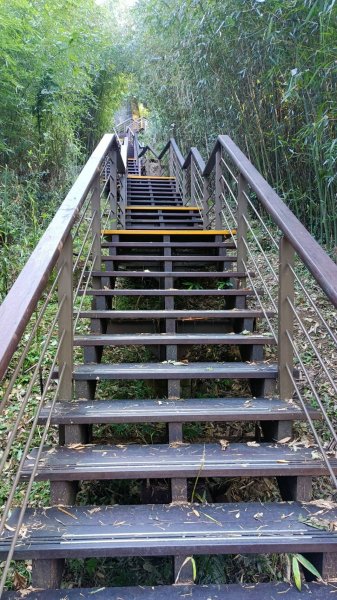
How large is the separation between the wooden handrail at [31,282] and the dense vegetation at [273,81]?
1.50 m

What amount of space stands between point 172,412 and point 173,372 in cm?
23

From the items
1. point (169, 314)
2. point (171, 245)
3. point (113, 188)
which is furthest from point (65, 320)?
point (113, 188)

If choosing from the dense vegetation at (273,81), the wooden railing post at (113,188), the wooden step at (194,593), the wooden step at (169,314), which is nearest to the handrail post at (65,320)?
the wooden step at (169,314)

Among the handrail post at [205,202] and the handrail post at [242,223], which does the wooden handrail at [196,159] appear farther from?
the handrail post at [242,223]

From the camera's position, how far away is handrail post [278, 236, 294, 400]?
170 centimetres

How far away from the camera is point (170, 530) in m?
1.25

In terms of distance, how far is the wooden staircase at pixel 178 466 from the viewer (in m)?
1.18

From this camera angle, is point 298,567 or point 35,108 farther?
point 35,108

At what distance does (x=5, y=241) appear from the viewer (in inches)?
129

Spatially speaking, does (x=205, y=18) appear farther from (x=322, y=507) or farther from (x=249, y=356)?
(x=322, y=507)

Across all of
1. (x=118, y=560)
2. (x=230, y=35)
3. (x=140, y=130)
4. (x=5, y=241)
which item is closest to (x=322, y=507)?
(x=118, y=560)

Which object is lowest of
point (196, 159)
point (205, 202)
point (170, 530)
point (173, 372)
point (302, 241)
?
point (170, 530)

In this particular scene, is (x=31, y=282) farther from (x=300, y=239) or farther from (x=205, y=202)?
(x=205, y=202)

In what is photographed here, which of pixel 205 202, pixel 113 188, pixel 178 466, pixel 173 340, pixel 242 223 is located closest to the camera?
pixel 178 466
